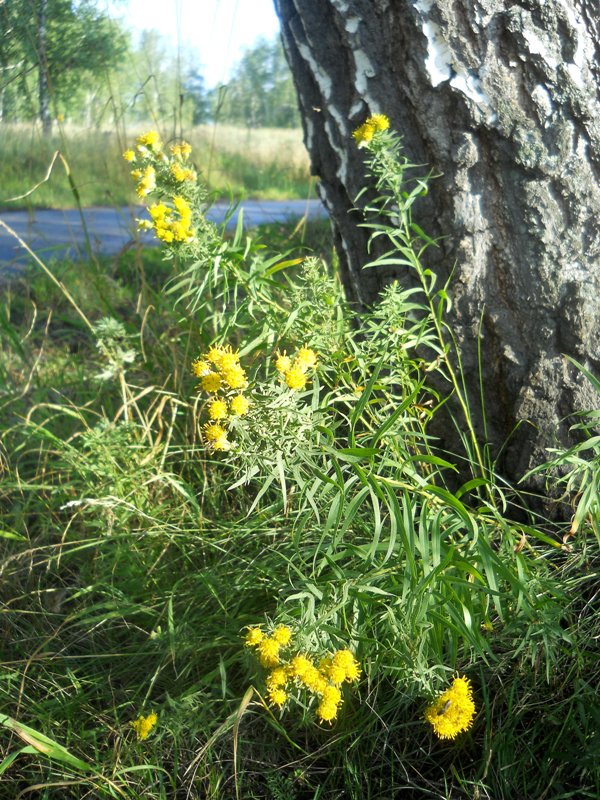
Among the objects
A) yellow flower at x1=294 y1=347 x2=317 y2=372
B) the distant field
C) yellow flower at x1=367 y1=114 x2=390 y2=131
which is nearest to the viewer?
yellow flower at x1=294 y1=347 x2=317 y2=372

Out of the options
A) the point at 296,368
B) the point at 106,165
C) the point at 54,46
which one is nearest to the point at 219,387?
the point at 296,368

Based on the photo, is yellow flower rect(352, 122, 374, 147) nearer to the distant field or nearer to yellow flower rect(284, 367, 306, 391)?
the distant field

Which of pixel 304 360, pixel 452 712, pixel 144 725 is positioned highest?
pixel 304 360

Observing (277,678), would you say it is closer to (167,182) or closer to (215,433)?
(215,433)

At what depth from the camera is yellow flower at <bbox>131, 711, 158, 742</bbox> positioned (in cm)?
167

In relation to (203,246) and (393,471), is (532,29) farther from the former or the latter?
(393,471)

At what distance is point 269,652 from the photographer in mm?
1487

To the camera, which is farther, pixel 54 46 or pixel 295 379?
pixel 54 46

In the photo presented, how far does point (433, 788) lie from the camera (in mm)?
1646

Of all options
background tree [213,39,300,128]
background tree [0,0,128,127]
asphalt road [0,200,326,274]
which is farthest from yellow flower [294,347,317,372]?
background tree [213,39,300,128]

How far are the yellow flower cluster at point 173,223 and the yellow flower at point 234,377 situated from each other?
1.08ft

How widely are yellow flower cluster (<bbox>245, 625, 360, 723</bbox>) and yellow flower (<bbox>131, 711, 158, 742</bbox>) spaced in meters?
0.31

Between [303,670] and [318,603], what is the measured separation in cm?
27

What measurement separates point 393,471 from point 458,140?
879 millimetres
